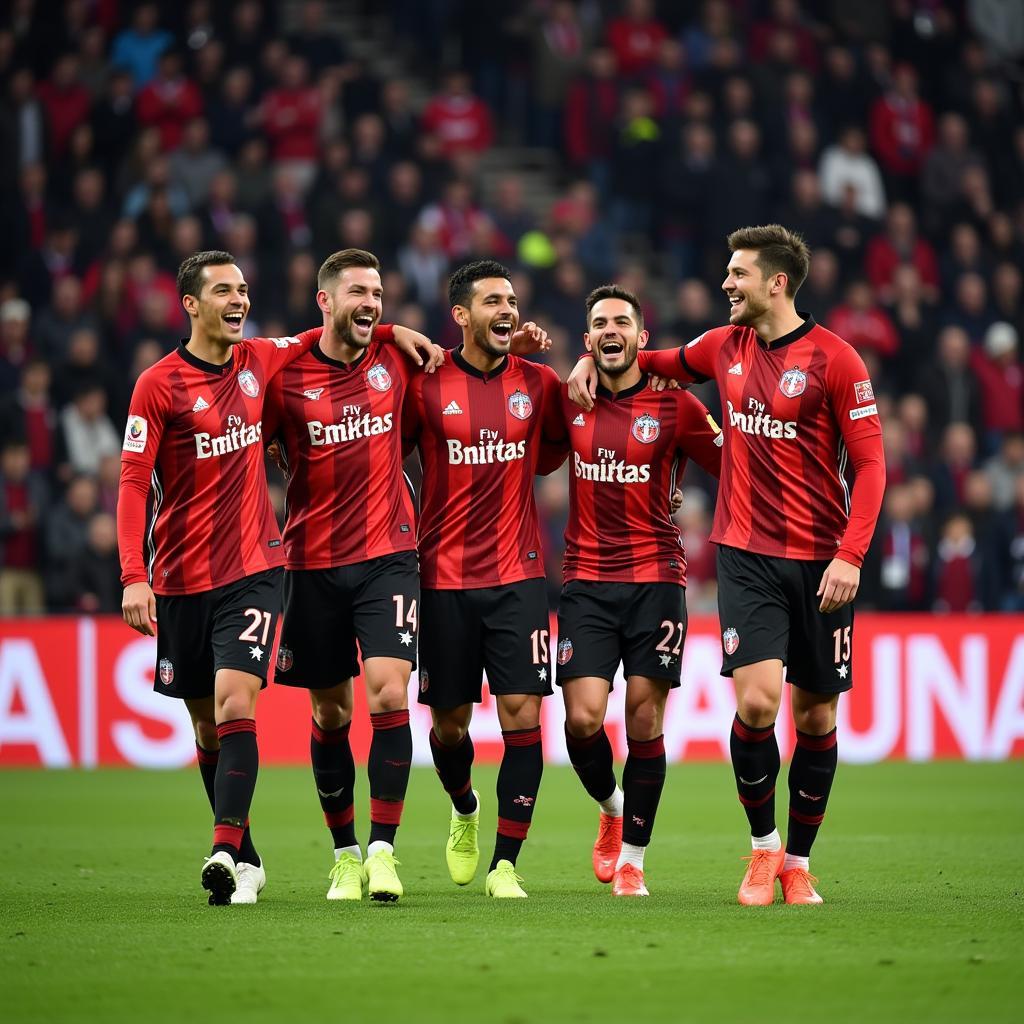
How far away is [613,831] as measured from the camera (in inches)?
329

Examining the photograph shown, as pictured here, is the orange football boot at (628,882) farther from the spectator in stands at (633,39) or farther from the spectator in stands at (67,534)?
the spectator in stands at (633,39)

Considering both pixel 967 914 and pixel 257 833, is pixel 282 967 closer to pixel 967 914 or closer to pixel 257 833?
pixel 967 914

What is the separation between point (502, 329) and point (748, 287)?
112cm

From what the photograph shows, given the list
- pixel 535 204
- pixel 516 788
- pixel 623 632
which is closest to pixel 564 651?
pixel 623 632

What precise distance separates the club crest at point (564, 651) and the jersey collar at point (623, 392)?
3.61ft

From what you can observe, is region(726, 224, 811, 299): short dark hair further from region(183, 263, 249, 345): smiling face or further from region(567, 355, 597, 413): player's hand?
region(183, 263, 249, 345): smiling face

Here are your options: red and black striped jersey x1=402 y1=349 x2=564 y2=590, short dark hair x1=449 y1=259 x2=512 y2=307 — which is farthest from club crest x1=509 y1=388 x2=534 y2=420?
short dark hair x1=449 y1=259 x2=512 y2=307

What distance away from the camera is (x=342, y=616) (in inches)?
310

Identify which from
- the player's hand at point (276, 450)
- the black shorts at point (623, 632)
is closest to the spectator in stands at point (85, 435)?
the player's hand at point (276, 450)

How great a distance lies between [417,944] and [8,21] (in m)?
15.2

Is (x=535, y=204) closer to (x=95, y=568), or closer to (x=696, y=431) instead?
(x=95, y=568)

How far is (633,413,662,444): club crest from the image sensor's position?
8.12 m

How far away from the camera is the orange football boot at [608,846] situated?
8203 millimetres

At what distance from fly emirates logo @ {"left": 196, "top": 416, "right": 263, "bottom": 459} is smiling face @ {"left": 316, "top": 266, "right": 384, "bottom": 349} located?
0.60 metres
